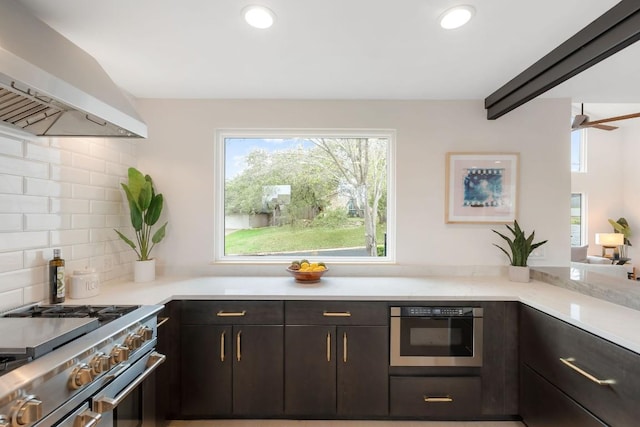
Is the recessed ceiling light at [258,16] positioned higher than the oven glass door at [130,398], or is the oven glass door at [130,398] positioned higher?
the recessed ceiling light at [258,16]

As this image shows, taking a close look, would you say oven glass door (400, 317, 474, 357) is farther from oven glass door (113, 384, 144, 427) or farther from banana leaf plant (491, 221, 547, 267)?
oven glass door (113, 384, 144, 427)

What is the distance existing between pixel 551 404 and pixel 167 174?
3.05 metres

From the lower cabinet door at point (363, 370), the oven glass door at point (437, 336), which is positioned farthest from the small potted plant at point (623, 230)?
the lower cabinet door at point (363, 370)

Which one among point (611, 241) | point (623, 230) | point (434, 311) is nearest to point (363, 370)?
point (434, 311)

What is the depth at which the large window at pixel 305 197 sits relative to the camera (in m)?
2.78

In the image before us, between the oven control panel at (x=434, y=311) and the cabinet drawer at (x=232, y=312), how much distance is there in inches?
30.5

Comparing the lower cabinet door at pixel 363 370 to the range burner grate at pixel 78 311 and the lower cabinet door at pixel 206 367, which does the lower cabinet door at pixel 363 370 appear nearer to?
the lower cabinet door at pixel 206 367

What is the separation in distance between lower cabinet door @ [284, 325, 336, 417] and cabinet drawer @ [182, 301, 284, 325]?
0.46 ft

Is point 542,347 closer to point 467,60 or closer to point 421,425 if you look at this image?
point 421,425

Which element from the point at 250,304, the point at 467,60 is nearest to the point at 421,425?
the point at 250,304

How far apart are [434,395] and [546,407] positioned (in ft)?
1.98

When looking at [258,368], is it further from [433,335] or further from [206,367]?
[433,335]

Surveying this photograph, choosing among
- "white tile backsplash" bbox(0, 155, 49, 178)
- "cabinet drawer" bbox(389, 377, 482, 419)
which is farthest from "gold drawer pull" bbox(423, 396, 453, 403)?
"white tile backsplash" bbox(0, 155, 49, 178)

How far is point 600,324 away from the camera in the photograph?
1.46 m
